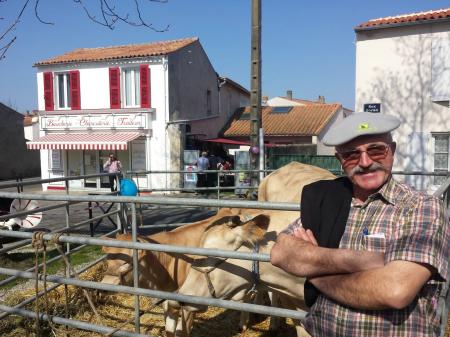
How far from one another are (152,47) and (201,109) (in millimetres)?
4096

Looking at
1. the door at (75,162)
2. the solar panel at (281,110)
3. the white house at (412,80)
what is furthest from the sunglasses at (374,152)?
the solar panel at (281,110)

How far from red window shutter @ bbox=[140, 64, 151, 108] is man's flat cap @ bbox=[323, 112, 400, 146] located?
1766 cm

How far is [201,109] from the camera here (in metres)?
22.6

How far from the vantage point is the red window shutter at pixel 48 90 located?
66.0 ft

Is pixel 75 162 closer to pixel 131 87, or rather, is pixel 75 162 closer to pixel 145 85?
pixel 131 87

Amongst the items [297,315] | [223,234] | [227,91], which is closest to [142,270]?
[223,234]

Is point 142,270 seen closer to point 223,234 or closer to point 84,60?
point 223,234

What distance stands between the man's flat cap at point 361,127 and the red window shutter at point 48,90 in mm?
20562

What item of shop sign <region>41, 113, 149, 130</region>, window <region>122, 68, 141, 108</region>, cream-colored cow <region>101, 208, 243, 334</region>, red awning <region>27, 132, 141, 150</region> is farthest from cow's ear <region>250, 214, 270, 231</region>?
window <region>122, 68, 141, 108</region>

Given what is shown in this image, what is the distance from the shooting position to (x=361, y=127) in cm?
159

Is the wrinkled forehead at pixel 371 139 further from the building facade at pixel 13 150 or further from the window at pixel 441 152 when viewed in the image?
the building facade at pixel 13 150

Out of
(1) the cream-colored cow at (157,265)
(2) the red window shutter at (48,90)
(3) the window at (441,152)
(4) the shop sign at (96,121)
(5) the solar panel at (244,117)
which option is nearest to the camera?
(1) the cream-colored cow at (157,265)

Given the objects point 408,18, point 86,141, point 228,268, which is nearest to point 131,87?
point 86,141

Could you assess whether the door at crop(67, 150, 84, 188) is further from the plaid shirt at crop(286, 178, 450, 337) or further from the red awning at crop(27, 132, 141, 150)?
the plaid shirt at crop(286, 178, 450, 337)
